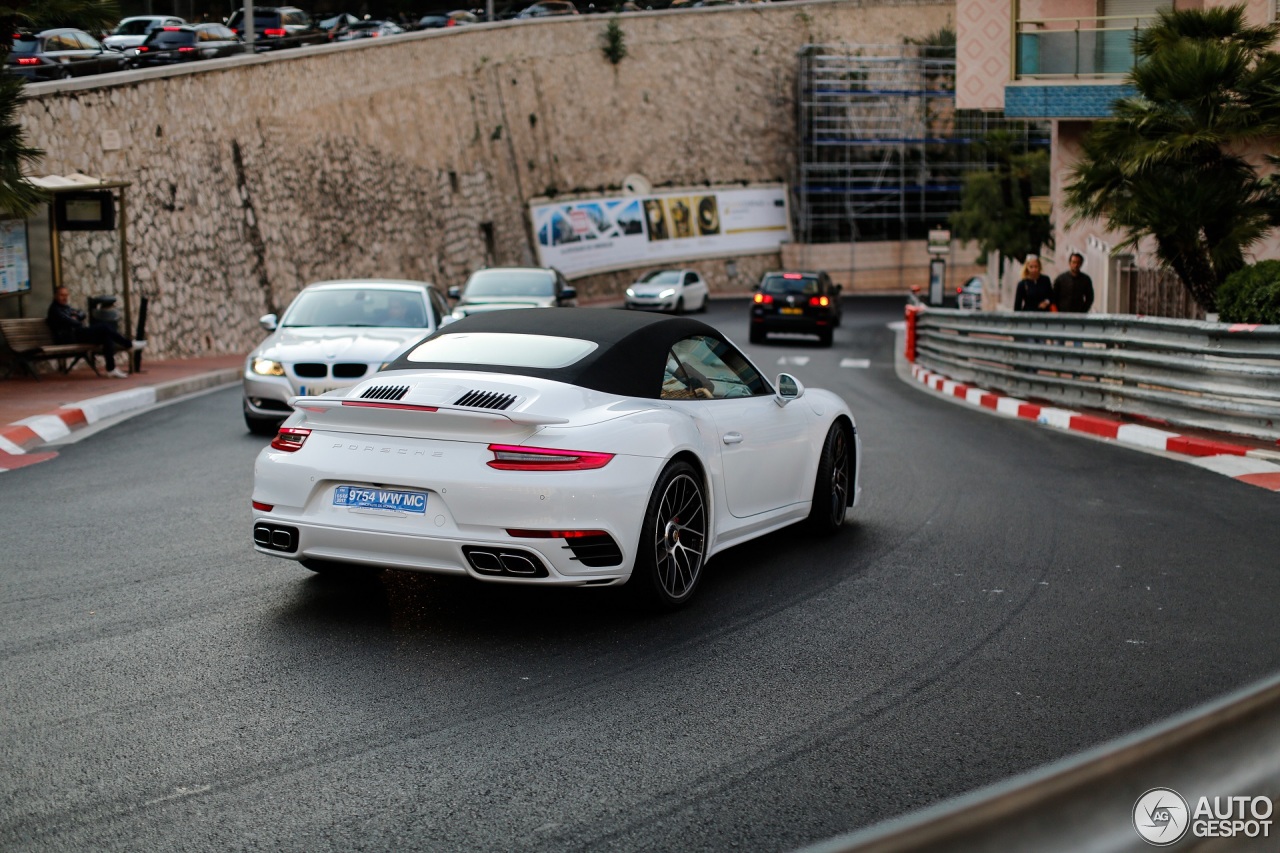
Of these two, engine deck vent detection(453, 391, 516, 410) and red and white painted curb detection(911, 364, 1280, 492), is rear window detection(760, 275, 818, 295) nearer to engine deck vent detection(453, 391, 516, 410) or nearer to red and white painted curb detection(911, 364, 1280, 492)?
red and white painted curb detection(911, 364, 1280, 492)

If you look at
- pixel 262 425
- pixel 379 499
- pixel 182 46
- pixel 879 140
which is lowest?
pixel 262 425

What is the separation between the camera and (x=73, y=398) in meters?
16.2

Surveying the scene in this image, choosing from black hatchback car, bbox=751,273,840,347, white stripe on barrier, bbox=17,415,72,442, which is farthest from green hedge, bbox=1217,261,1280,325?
black hatchback car, bbox=751,273,840,347

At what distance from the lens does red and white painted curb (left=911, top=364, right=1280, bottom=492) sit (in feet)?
37.4

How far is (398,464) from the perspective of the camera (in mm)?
5977

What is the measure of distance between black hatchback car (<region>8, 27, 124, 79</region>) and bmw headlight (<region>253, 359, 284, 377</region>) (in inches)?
675

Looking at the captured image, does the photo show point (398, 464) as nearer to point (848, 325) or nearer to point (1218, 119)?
point (1218, 119)

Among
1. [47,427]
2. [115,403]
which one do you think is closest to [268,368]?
[47,427]

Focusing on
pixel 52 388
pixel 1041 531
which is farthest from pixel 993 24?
pixel 1041 531

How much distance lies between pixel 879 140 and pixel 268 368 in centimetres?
6030

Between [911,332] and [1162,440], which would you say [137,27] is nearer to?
[911,332]

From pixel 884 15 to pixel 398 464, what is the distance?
70.4m

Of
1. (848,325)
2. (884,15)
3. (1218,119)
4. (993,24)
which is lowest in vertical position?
(848,325)

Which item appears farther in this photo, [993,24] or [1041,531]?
[993,24]
